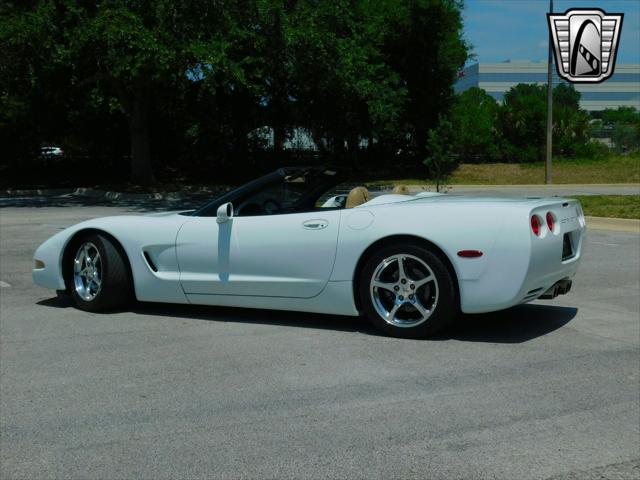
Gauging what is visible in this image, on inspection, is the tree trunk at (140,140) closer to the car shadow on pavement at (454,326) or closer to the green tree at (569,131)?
the green tree at (569,131)

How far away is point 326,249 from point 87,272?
87.6 inches

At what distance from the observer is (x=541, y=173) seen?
116ft

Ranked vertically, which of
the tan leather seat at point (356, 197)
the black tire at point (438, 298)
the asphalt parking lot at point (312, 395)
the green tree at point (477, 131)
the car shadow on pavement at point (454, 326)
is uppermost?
the green tree at point (477, 131)

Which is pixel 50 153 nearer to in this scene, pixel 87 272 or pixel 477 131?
pixel 477 131

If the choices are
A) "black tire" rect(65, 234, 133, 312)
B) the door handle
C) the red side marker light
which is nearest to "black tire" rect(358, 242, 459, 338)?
the red side marker light

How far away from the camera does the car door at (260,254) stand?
601 centimetres

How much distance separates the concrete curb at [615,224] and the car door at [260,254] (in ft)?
30.3

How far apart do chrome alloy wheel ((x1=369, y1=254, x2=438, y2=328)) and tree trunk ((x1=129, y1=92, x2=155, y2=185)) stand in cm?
2275

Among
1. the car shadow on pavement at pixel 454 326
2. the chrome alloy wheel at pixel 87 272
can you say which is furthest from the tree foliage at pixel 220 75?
the car shadow on pavement at pixel 454 326

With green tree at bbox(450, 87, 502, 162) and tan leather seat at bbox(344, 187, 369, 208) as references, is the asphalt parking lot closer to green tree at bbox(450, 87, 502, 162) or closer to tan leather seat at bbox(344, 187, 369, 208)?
tan leather seat at bbox(344, 187, 369, 208)

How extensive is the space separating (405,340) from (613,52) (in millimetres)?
10581

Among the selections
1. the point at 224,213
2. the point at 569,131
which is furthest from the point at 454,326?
the point at 569,131

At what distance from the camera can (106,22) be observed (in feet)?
69.4

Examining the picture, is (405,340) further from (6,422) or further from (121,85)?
(121,85)
